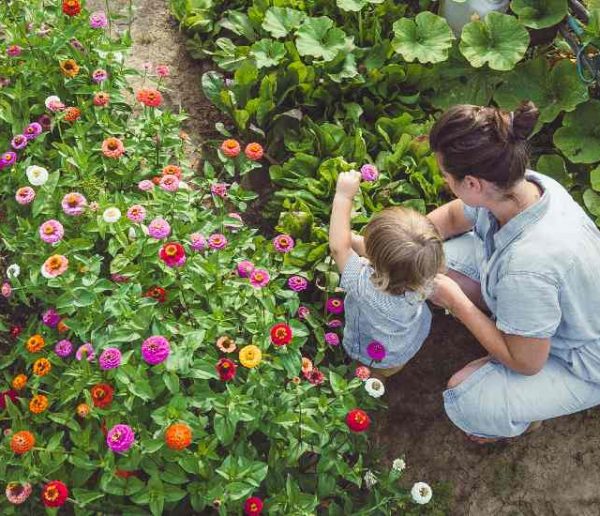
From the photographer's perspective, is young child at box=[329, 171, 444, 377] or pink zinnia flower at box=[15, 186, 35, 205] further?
pink zinnia flower at box=[15, 186, 35, 205]

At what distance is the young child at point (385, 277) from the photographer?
215 cm

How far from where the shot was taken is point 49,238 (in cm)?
232

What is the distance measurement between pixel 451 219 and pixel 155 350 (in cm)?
146

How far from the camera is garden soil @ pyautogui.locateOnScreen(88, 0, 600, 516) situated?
2.81 metres

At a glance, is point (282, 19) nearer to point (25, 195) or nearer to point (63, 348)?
point (25, 195)

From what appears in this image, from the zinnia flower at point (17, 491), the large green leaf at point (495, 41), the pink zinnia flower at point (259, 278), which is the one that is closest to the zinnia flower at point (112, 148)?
the pink zinnia flower at point (259, 278)

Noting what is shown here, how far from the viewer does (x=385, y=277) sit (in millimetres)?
2217

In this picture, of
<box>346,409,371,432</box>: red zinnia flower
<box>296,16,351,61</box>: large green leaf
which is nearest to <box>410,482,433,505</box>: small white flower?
<box>346,409,371,432</box>: red zinnia flower

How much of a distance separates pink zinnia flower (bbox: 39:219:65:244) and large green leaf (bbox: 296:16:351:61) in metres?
1.69

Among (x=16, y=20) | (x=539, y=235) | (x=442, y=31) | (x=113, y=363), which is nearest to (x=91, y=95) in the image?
(x=16, y=20)

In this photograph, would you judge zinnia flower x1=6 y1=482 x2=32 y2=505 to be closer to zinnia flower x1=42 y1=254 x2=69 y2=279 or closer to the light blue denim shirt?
zinnia flower x1=42 y1=254 x2=69 y2=279

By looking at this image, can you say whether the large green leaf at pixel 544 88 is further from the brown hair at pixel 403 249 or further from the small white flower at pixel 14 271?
the small white flower at pixel 14 271

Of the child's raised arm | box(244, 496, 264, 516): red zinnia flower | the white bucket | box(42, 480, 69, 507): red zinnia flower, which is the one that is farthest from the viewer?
the white bucket

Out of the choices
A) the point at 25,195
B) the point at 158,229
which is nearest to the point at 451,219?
the point at 158,229
